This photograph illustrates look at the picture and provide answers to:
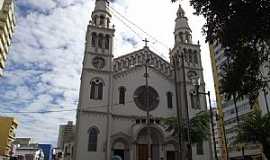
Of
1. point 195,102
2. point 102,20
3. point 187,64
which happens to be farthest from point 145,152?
point 102,20

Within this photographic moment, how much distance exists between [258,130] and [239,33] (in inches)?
858

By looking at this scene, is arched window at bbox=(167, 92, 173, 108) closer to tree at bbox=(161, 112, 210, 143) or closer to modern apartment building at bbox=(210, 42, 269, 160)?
tree at bbox=(161, 112, 210, 143)

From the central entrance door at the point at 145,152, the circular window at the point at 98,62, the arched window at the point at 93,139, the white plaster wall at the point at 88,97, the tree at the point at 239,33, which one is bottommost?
the central entrance door at the point at 145,152

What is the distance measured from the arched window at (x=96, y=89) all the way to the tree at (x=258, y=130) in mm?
17519

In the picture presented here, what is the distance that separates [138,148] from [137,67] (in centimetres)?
1133

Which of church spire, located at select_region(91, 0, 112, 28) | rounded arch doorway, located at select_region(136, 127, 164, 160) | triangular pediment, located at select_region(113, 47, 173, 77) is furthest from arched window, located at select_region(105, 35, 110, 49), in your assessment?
rounded arch doorway, located at select_region(136, 127, 164, 160)

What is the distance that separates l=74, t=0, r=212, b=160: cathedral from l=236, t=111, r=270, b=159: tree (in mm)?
7033

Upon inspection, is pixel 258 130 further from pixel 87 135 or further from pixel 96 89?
pixel 96 89

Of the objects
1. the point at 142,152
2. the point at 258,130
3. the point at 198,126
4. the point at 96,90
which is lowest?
the point at 142,152

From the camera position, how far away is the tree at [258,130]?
1086 inches

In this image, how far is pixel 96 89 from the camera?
1366 inches

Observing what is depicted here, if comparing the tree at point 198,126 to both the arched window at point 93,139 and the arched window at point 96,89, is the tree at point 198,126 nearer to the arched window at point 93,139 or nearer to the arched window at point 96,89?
the arched window at point 93,139

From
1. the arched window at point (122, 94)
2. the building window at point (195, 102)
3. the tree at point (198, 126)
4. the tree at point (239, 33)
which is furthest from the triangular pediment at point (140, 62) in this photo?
the tree at point (239, 33)

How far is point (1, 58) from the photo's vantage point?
1548 centimetres
